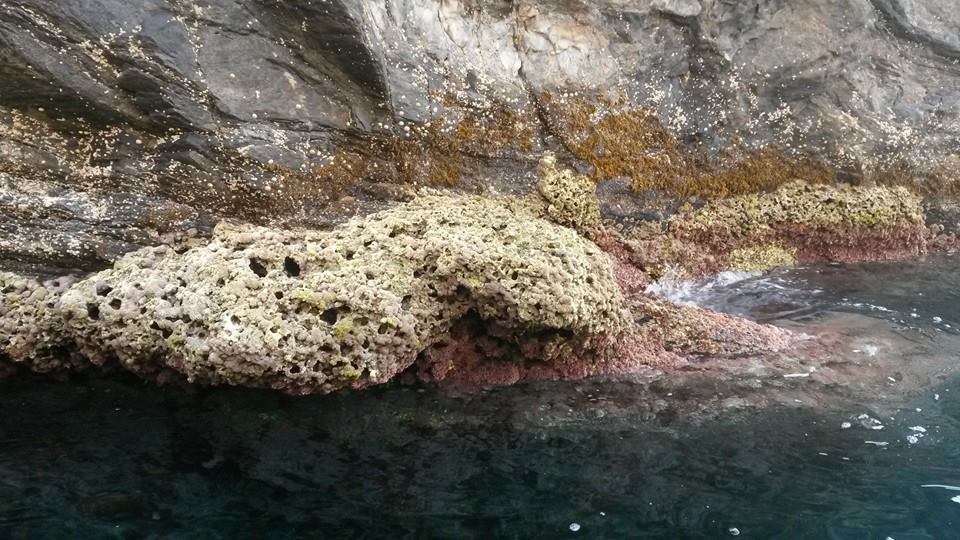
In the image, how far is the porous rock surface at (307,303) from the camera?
555 cm

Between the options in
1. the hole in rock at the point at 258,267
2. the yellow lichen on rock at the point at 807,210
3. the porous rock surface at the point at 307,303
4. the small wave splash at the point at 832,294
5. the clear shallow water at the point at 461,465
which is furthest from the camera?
the yellow lichen on rock at the point at 807,210

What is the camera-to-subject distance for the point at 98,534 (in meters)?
4.62

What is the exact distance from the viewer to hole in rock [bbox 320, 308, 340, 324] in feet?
18.8

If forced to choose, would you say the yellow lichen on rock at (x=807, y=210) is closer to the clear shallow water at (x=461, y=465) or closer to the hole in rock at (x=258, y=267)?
the clear shallow water at (x=461, y=465)

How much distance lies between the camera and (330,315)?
5785 millimetres

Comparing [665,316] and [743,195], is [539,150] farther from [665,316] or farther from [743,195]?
[743,195]

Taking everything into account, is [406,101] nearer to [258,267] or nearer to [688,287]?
[258,267]

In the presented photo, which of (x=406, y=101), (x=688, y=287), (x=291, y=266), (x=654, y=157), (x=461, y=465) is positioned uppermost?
(x=406, y=101)

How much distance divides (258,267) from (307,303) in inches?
29.7

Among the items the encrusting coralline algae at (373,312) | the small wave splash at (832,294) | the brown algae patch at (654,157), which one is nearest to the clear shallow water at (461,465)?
the encrusting coralline algae at (373,312)

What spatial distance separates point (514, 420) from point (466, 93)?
353cm

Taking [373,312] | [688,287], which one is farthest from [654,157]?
[373,312]

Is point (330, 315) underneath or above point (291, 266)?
underneath

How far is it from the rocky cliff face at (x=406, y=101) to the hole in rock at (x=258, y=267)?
89 cm
